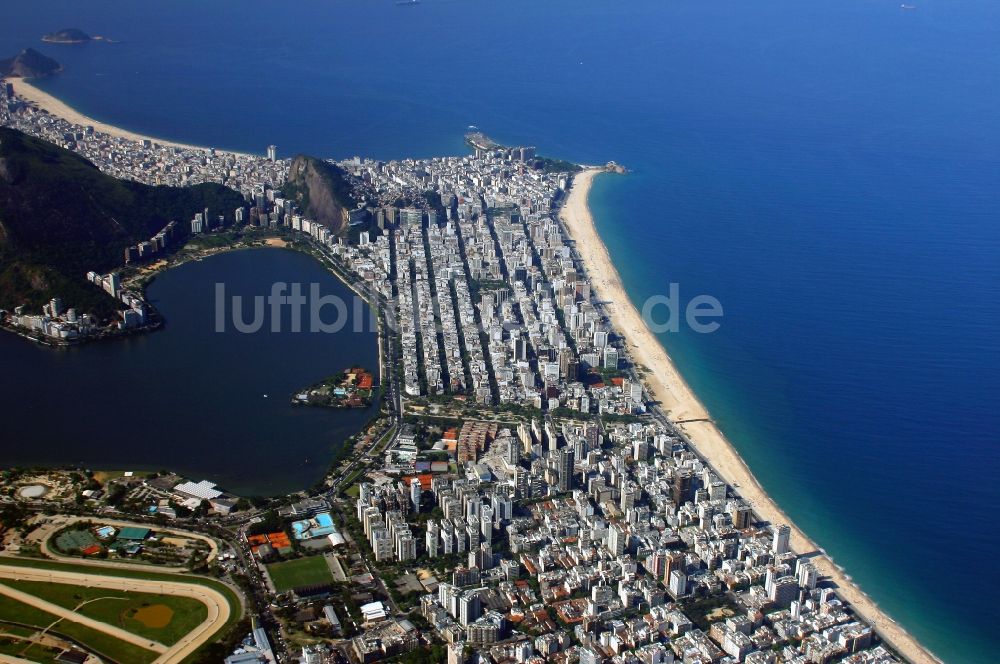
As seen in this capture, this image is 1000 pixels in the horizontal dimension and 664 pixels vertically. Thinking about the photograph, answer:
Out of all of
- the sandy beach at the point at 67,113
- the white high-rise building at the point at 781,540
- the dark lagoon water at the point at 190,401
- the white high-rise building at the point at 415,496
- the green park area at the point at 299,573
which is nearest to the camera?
the green park area at the point at 299,573

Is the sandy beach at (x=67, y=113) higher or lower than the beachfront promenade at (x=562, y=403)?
higher

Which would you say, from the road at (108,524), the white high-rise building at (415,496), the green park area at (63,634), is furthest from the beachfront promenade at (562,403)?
the green park area at (63,634)

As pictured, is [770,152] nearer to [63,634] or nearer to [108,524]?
[108,524]

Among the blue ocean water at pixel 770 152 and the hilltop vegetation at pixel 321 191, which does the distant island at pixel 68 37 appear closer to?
the blue ocean water at pixel 770 152

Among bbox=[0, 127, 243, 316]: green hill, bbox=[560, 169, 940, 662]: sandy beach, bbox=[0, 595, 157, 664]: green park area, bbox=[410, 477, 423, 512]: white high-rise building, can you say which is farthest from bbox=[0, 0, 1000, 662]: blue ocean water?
bbox=[0, 595, 157, 664]: green park area

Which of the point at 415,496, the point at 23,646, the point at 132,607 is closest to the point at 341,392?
the point at 415,496

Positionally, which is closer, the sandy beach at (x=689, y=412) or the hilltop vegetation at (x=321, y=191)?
the sandy beach at (x=689, y=412)
